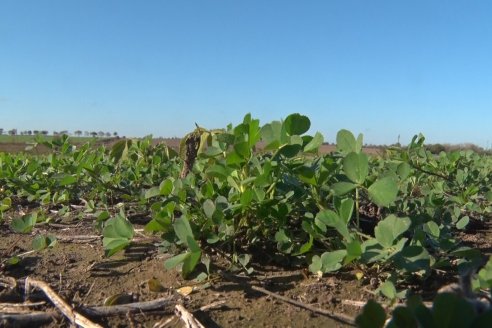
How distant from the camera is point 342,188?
1388mm

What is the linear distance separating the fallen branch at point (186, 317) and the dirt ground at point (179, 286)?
0.02 m

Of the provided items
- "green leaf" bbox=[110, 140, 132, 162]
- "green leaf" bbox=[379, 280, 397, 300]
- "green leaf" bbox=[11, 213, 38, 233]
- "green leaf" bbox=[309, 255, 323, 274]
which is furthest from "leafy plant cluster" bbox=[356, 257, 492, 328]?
"green leaf" bbox=[110, 140, 132, 162]

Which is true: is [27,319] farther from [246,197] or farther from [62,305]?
[246,197]

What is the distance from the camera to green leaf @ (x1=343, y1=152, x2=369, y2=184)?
1.38 metres

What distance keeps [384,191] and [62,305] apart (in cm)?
92

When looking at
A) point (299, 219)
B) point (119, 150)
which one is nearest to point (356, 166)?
point (299, 219)

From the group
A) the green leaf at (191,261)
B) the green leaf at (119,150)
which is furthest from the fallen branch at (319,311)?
the green leaf at (119,150)

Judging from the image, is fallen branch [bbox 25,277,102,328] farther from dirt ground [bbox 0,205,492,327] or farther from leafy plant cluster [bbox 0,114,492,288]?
leafy plant cluster [bbox 0,114,492,288]

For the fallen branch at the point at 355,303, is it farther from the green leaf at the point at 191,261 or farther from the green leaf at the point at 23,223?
the green leaf at the point at 23,223

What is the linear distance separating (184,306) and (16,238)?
122 centimetres

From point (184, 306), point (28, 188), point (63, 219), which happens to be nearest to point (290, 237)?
point (184, 306)

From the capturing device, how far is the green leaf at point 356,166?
4.53 ft

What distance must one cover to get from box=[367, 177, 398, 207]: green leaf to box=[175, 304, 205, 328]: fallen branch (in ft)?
1.82

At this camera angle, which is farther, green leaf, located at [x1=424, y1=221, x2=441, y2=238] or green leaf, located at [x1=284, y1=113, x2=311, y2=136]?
green leaf, located at [x1=284, y1=113, x2=311, y2=136]
